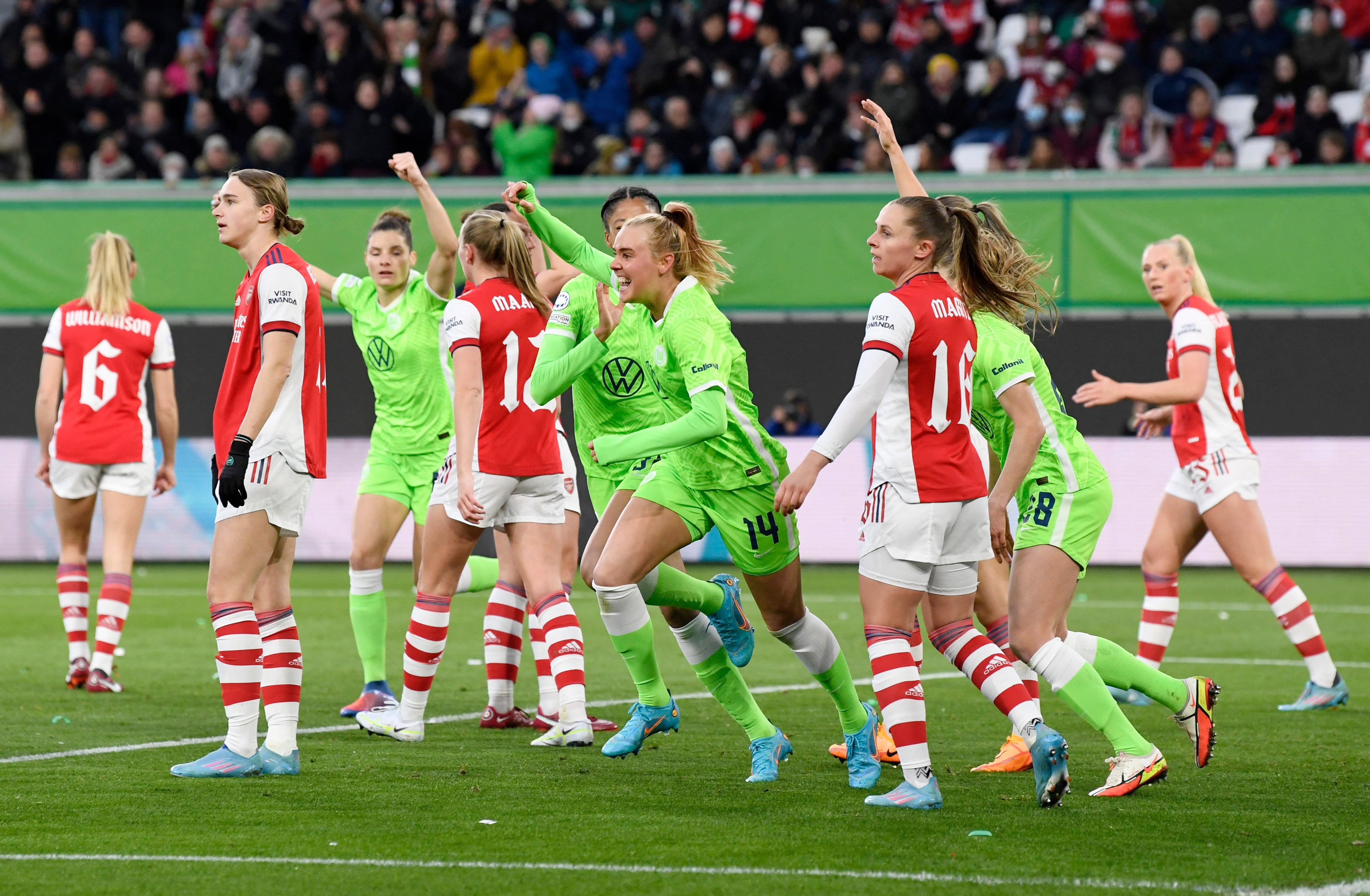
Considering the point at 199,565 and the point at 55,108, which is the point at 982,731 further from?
the point at 55,108

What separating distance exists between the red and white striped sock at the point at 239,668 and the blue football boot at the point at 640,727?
4.64 ft

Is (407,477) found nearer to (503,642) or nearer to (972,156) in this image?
(503,642)

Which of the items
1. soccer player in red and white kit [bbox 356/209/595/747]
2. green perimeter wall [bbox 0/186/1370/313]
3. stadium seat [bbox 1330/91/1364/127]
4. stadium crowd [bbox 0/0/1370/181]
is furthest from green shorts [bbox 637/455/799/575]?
A: stadium seat [bbox 1330/91/1364/127]

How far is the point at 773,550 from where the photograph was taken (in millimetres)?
5883

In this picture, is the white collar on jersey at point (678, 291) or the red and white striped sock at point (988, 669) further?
the white collar on jersey at point (678, 291)

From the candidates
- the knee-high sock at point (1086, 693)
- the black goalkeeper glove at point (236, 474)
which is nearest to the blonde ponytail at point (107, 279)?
the black goalkeeper glove at point (236, 474)

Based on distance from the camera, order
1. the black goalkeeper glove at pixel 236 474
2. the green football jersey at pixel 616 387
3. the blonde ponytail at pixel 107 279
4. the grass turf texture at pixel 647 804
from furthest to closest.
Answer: the blonde ponytail at pixel 107 279 → the green football jersey at pixel 616 387 → the black goalkeeper glove at pixel 236 474 → the grass turf texture at pixel 647 804

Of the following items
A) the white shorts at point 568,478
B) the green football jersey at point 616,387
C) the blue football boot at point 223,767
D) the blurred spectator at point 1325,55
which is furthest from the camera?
the blurred spectator at point 1325,55

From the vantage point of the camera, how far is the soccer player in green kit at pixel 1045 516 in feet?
18.8

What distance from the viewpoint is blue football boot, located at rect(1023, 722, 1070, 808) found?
5.38 metres

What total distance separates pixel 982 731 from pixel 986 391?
2023 millimetres

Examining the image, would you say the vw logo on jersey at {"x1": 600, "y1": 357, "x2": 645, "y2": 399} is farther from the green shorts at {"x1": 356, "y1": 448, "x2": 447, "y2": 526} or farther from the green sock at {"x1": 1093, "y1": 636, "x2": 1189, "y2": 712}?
the green sock at {"x1": 1093, "y1": 636, "x2": 1189, "y2": 712}

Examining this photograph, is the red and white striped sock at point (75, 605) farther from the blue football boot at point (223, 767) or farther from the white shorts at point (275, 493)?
the white shorts at point (275, 493)

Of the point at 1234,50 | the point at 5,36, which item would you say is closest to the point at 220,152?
the point at 5,36
